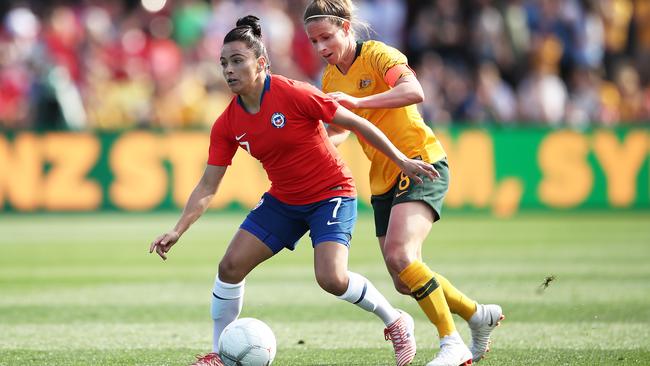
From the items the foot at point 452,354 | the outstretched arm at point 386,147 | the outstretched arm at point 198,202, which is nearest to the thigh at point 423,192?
the outstretched arm at point 386,147

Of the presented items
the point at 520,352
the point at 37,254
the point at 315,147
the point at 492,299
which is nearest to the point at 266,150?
the point at 315,147

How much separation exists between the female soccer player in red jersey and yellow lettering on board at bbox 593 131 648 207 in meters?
11.7

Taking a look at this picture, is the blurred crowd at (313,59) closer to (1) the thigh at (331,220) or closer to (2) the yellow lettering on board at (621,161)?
(2) the yellow lettering on board at (621,161)

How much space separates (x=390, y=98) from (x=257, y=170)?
1129cm

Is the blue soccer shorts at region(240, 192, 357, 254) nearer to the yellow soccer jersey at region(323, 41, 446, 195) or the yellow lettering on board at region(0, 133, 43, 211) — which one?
the yellow soccer jersey at region(323, 41, 446, 195)

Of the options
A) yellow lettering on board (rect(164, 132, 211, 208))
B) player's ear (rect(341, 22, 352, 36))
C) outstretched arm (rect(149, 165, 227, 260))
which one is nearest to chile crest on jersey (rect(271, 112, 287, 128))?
outstretched arm (rect(149, 165, 227, 260))

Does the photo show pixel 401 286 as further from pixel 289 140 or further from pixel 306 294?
pixel 306 294

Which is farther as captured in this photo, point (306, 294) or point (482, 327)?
point (306, 294)

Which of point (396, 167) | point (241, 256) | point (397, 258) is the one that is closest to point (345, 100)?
point (396, 167)

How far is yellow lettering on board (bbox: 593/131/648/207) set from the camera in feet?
58.1

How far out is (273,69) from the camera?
762 inches

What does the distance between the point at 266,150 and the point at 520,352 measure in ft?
7.11

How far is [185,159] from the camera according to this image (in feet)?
59.2

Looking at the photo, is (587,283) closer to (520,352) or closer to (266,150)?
(520,352)
